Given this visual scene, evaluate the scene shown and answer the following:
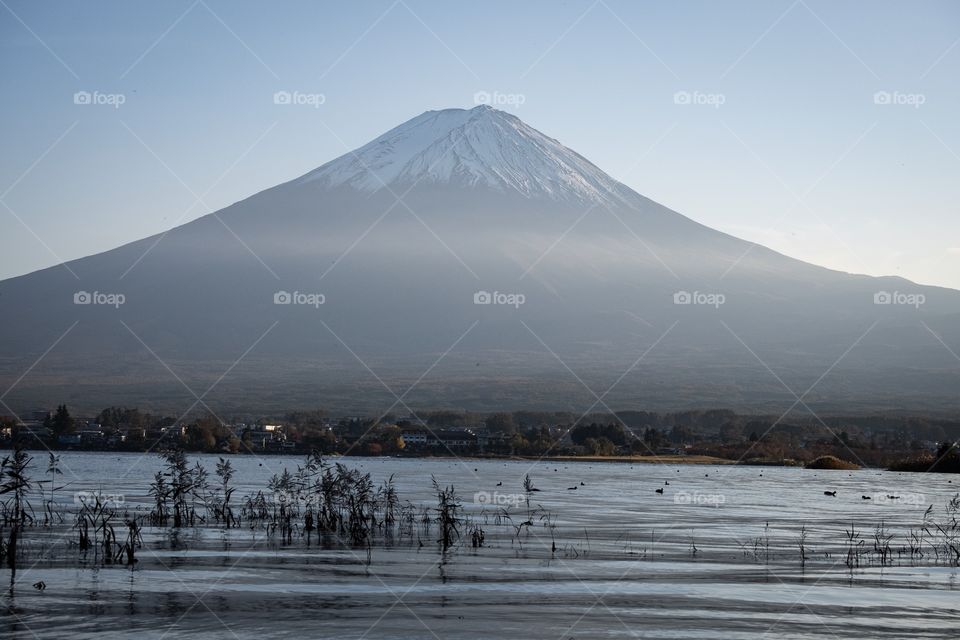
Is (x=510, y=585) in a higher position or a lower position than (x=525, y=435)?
lower

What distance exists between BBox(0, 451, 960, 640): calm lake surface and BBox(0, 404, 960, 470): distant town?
235ft

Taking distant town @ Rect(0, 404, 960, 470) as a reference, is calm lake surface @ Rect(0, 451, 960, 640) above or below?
below

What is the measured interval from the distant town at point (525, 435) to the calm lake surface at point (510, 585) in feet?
235

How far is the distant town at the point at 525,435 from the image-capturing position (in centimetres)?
11825

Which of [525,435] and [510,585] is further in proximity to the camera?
[525,435]

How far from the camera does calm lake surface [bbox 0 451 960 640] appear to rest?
1984 cm

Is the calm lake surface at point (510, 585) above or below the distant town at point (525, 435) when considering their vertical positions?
below

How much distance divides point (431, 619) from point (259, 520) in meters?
18.2

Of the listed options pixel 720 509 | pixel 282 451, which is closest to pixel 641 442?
pixel 282 451

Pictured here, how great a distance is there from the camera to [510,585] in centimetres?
2416

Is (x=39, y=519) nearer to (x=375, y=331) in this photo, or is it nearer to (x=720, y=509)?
(x=720, y=509)

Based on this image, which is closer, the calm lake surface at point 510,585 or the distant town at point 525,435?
the calm lake surface at point 510,585

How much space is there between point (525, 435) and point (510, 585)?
4497 inches

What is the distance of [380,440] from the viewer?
12975cm
